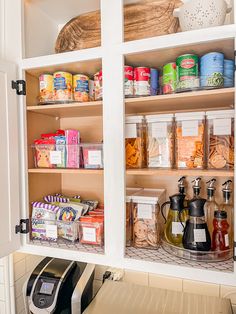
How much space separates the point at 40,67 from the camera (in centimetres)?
117

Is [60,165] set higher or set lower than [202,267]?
higher

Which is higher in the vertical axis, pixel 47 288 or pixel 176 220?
pixel 176 220

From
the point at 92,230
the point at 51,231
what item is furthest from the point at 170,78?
the point at 51,231

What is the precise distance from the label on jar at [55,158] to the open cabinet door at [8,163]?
6.2 inches

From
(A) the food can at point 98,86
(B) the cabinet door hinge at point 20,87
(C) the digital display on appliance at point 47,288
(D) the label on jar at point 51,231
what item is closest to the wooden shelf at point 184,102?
(A) the food can at point 98,86

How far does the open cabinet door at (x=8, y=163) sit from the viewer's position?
3.57 feet

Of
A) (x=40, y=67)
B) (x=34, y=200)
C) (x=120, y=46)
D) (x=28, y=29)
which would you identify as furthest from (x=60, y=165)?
(x=28, y=29)

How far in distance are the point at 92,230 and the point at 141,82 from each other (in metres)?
0.68

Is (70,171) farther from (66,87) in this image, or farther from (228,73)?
(228,73)

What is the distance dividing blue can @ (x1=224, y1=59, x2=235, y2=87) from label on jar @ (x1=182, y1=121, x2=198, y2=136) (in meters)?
0.19

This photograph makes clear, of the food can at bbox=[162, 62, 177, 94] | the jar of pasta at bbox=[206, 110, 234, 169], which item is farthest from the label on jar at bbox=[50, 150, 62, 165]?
the jar of pasta at bbox=[206, 110, 234, 169]

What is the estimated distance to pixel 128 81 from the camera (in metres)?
1.06

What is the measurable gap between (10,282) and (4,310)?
0.54ft

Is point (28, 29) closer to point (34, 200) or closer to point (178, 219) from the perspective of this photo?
point (34, 200)
